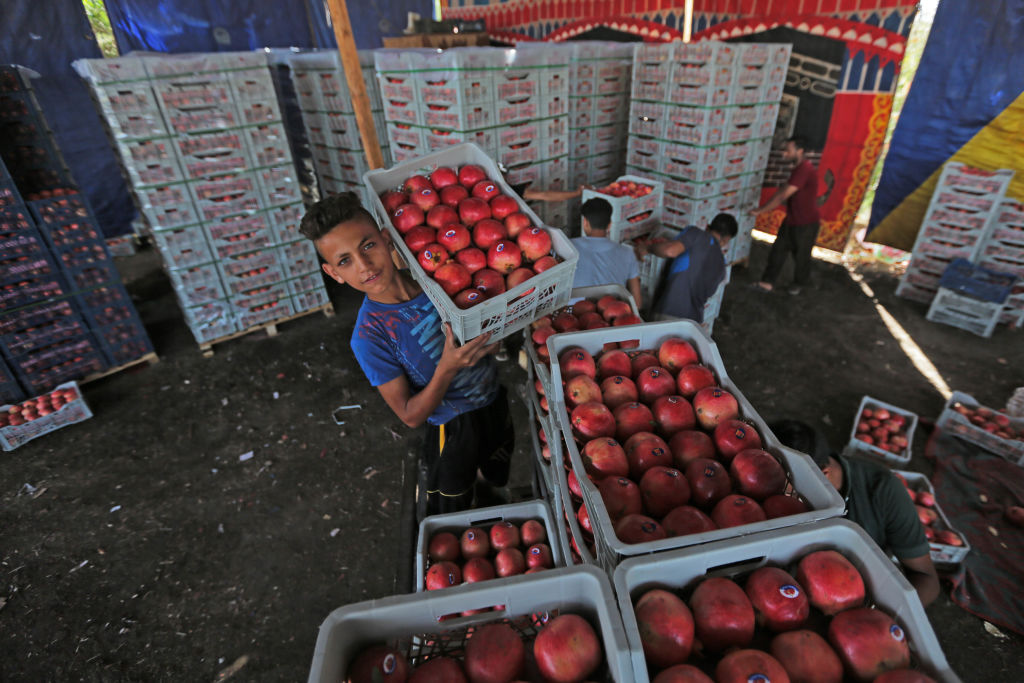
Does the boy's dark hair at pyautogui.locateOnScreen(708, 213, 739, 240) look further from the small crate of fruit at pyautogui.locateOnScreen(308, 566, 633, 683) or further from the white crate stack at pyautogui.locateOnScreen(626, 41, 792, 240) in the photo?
the small crate of fruit at pyautogui.locateOnScreen(308, 566, 633, 683)

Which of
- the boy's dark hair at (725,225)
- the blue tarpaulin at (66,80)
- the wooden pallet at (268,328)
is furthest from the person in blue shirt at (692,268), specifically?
the blue tarpaulin at (66,80)

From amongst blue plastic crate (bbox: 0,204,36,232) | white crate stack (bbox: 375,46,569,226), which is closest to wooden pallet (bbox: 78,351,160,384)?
blue plastic crate (bbox: 0,204,36,232)

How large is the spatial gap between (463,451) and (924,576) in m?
2.51

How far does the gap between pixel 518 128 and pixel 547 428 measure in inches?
153

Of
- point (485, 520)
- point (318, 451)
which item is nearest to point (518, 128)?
point (318, 451)

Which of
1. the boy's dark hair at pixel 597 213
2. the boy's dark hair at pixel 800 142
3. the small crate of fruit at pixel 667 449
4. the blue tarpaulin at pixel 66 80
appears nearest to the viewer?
the small crate of fruit at pixel 667 449

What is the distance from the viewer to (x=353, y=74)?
502 centimetres

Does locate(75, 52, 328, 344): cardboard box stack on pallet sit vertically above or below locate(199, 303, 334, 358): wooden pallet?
above

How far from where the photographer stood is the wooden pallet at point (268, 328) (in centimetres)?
604

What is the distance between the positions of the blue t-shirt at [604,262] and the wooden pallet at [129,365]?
5.23m

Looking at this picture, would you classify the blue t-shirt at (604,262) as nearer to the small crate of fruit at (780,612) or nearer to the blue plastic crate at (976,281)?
the small crate of fruit at (780,612)

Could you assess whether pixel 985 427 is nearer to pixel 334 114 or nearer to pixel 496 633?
pixel 496 633

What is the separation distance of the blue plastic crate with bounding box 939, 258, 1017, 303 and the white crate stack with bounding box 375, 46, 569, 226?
16.3 ft

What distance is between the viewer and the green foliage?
802 centimetres
